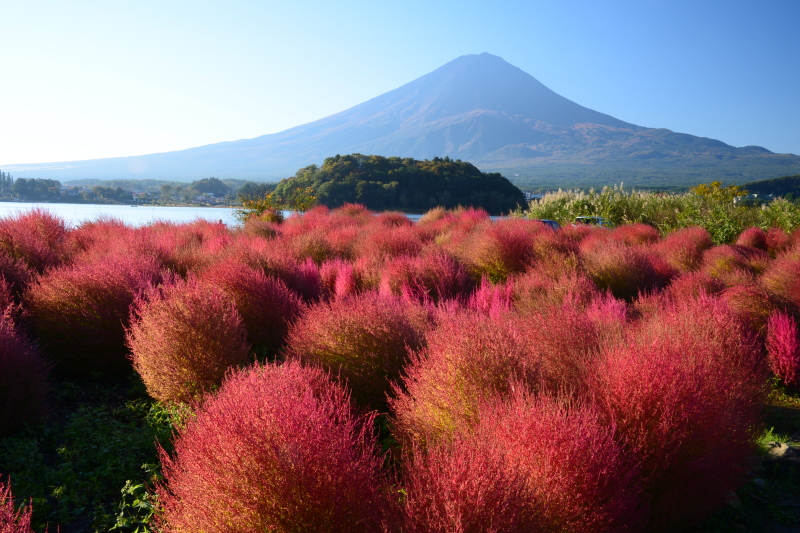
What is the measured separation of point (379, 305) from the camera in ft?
15.9

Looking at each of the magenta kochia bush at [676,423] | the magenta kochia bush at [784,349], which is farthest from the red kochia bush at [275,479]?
the magenta kochia bush at [784,349]

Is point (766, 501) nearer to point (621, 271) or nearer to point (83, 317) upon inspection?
point (621, 271)

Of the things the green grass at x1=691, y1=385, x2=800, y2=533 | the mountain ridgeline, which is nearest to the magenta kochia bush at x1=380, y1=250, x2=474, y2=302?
the green grass at x1=691, y1=385, x2=800, y2=533

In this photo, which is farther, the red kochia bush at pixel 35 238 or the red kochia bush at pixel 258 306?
the red kochia bush at pixel 35 238

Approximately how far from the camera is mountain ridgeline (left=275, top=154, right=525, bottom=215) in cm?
3041

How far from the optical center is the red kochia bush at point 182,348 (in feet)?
15.2

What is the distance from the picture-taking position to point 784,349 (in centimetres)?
647

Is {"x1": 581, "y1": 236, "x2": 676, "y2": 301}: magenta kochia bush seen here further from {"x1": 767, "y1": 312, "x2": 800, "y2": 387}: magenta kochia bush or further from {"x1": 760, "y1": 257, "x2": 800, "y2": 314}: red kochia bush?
{"x1": 767, "y1": 312, "x2": 800, "y2": 387}: magenta kochia bush

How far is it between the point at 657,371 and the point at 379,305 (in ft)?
7.87

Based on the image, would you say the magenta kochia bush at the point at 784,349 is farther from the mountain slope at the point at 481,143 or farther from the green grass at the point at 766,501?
the mountain slope at the point at 481,143

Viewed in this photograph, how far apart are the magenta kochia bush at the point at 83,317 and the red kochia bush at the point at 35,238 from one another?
4.39 feet

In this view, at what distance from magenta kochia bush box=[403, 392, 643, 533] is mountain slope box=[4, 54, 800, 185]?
10818 centimetres

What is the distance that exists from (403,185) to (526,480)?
29973 mm

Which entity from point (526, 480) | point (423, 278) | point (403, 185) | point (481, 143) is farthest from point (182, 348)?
point (481, 143)
